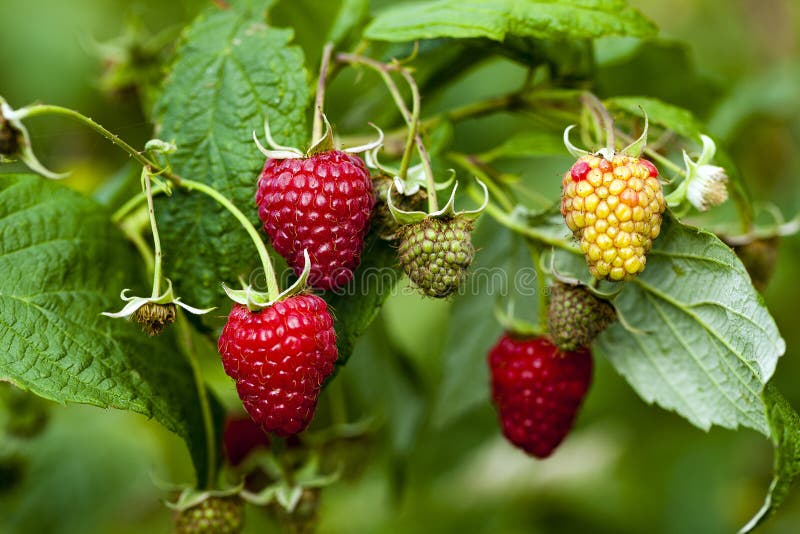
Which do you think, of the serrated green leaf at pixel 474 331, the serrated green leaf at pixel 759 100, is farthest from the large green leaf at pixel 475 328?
the serrated green leaf at pixel 759 100

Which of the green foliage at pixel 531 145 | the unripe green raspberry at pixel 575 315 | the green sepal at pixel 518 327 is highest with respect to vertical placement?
the green foliage at pixel 531 145

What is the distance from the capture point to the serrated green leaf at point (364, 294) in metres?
1.50

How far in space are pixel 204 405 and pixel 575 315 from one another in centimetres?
72

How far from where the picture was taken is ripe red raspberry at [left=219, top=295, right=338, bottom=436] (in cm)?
136

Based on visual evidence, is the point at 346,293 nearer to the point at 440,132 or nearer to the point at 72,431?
the point at 440,132

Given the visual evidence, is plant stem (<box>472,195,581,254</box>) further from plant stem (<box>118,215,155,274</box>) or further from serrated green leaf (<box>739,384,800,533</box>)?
plant stem (<box>118,215,155,274</box>)

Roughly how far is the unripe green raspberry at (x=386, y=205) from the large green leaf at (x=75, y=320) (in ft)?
1.62

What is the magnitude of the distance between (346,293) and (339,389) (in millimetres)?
852

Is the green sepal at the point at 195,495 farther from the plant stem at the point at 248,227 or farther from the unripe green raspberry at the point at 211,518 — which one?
the plant stem at the point at 248,227

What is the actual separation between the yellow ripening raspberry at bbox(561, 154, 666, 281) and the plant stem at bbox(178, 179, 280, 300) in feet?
1.61

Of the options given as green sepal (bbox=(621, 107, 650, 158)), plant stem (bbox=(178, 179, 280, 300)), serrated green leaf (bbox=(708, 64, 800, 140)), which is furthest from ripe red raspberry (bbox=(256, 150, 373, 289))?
serrated green leaf (bbox=(708, 64, 800, 140))

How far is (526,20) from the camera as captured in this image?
159 centimetres

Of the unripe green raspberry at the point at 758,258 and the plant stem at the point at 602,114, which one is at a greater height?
the plant stem at the point at 602,114

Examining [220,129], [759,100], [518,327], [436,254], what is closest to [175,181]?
[220,129]
